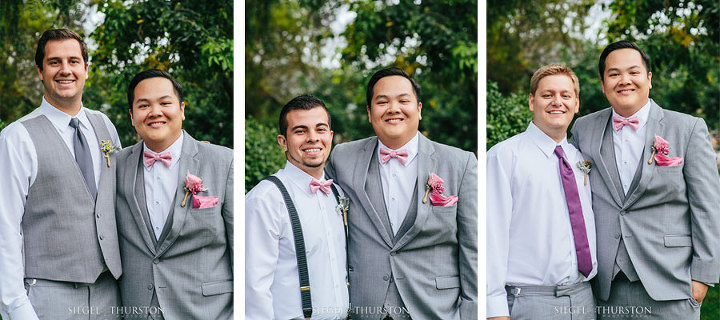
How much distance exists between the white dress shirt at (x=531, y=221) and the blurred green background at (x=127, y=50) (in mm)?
1888

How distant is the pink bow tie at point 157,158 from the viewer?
4.40 meters

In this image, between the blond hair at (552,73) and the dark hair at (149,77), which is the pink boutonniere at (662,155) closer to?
the blond hair at (552,73)

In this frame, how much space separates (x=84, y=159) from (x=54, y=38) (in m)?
0.90

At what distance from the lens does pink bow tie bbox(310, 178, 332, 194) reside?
4387 mm

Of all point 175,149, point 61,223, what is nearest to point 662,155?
point 175,149

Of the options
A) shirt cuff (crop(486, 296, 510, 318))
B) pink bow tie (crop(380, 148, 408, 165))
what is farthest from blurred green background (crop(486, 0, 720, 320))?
shirt cuff (crop(486, 296, 510, 318))

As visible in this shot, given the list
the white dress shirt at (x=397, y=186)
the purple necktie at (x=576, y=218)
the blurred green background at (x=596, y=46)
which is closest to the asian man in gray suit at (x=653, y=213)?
the purple necktie at (x=576, y=218)

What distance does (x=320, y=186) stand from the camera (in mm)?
4395

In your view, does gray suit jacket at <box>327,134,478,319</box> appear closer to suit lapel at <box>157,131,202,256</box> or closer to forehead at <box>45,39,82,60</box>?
Result: suit lapel at <box>157,131,202,256</box>

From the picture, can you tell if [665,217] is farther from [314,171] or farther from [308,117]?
[308,117]

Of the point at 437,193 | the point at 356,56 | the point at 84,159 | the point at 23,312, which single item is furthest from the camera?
the point at 356,56

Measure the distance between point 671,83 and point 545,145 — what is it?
1.06 m

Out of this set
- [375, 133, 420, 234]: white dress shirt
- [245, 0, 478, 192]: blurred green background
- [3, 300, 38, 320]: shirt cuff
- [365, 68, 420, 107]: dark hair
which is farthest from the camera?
[245, 0, 478, 192]: blurred green background

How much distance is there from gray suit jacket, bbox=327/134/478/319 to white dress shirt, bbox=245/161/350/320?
0.47ft
